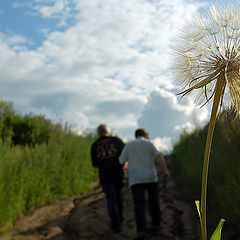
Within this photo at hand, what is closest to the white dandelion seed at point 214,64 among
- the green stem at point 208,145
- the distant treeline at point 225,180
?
the green stem at point 208,145

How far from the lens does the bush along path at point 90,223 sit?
34.0ft

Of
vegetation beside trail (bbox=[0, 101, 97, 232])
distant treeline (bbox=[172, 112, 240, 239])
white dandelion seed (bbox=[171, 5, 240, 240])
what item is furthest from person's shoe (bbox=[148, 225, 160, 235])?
white dandelion seed (bbox=[171, 5, 240, 240])

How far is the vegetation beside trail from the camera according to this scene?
38.4 feet

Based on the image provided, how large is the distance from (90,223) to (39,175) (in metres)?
2.84

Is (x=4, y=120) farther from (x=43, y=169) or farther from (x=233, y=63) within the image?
(x=233, y=63)

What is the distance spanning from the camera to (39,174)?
44.4 feet

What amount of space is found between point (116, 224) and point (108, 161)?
1138 mm

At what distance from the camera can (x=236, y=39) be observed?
2.80 metres

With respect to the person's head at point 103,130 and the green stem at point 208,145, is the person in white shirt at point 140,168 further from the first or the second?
the green stem at point 208,145

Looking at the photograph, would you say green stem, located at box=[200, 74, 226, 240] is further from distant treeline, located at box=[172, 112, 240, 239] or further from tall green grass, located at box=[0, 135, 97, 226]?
tall green grass, located at box=[0, 135, 97, 226]

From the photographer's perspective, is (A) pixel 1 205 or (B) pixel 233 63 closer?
(B) pixel 233 63

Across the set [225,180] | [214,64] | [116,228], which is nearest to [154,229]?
[116,228]

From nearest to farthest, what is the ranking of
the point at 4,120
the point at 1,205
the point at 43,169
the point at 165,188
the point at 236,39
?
the point at 236,39
the point at 1,205
the point at 43,169
the point at 165,188
the point at 4,120

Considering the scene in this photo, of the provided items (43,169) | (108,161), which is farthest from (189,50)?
(43,169)
